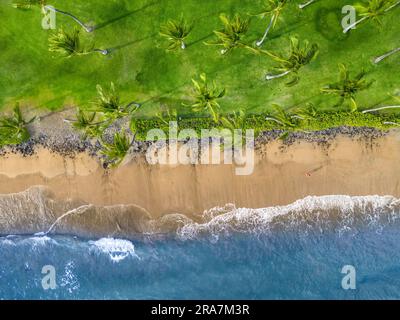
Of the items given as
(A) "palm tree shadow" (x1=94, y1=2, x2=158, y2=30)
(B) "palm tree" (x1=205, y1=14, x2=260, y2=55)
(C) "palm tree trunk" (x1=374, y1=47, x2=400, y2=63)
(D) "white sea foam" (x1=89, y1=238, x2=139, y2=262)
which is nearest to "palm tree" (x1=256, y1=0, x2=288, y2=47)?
(B) "palm tree" (x1=205, y1=14, x2=260, y2=55)

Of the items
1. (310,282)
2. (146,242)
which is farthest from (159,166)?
(310,282)

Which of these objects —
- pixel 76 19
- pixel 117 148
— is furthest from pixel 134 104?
pixel 76 19

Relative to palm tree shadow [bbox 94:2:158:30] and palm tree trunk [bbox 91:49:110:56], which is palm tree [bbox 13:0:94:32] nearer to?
palm tree shadow [bbox 94:2:158:30]

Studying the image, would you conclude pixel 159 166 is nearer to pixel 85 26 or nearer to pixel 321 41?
pixel 85 26

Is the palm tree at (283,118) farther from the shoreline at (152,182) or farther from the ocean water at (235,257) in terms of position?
the ocean water at (235,257)

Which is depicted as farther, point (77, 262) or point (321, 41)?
point (77, 262)
